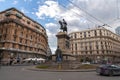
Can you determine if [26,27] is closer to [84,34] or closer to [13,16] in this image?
[13,16]

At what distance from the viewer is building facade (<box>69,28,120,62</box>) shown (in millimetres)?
85794

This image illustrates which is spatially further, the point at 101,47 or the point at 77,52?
the point at 77,52

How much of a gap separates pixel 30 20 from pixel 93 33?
149ft

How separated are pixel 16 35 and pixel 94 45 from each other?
177 ft

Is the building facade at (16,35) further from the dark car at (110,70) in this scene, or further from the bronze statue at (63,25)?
the dark car at (110,70)

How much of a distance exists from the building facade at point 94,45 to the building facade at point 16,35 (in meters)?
36.8

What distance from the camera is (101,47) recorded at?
8669cm

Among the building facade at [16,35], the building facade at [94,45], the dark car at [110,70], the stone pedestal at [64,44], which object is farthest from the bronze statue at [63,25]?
the building facade at [94,45]

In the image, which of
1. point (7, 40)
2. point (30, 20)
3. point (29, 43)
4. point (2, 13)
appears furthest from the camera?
point (30, 20)

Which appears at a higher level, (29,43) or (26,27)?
(26,27)

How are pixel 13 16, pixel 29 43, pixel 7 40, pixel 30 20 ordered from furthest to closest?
1. pixel 30 20
2. pixel 29 43
3. pixel 13 16
4. pixel 7 40

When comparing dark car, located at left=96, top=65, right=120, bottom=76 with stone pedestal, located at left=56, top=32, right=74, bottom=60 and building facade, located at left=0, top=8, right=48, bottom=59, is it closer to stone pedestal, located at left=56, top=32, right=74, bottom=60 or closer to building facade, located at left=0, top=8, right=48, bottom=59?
stone pedestal, located at left=56, top=32, right=74, bottom=60

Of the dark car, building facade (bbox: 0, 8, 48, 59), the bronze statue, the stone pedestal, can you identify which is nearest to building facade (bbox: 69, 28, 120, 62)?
building facade (bbox: 0, 8, 48, 59)

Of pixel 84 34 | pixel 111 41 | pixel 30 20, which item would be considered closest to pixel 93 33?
pixel 84 34
